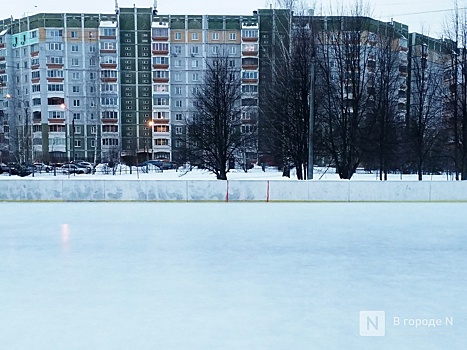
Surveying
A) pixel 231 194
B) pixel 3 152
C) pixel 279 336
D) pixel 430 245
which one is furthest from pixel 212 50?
pixel 279 336

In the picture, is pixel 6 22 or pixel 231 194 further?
pixel 6 22

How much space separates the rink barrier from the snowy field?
412 cm

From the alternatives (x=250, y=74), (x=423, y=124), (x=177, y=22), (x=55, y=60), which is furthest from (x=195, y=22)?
(x=423, y=124)

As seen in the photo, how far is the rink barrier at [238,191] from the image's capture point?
15.1 m

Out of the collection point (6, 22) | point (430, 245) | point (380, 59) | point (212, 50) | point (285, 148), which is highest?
point (6, 22)

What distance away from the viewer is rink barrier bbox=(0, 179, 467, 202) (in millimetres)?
15094

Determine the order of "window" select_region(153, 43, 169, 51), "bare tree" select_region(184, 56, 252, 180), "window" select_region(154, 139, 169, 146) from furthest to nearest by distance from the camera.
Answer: "window" select_region(153, 43, 169, 51), "window" select_region(154, 139, 169, 146), "bare tree" select_region(184, 56, 252, 180)

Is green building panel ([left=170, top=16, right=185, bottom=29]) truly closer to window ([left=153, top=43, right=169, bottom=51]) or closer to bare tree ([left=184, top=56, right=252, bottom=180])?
window ([left=153, top=43, right=169, bottom=51])

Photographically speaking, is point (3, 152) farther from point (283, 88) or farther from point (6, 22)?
point (283, 88)

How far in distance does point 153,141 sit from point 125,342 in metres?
54.1

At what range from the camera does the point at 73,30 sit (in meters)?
56.5

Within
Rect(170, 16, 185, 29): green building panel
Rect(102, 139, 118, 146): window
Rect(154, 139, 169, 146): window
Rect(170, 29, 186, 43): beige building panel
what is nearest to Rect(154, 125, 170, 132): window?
Rect(154, 139, 169, 146): window

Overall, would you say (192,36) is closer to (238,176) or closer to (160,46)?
(160,46)

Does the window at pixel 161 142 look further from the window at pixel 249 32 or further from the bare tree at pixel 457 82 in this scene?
the bare tree at pixel 457 82
